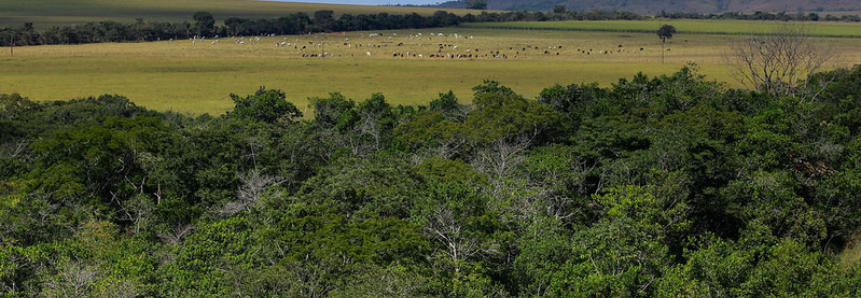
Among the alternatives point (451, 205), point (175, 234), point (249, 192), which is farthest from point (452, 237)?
point (175, 234)

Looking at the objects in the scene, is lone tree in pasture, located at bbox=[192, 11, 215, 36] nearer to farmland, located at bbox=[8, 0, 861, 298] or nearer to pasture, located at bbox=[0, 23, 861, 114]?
pasture, located at bbox=[0, 23, 861, 114]

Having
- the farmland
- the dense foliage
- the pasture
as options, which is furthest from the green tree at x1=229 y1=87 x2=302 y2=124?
the pasture

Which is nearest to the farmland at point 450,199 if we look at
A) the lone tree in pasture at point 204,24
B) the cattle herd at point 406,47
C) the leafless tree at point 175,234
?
the leafless tree at point 175,234

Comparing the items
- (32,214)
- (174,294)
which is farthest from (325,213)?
(32,214)

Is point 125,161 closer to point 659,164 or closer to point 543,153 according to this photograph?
point 543,153

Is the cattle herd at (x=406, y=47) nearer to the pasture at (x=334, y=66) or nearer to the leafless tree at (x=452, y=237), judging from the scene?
the pasture at (x=334, y=66)

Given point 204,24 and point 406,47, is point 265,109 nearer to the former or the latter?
point 406,47

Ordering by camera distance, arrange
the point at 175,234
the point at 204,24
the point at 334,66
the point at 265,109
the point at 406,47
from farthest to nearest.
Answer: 1. the point at 204,24
2. the point at 406,47
3. the point at 334,66
4. the point at 265,109
5. the point at 175,234
